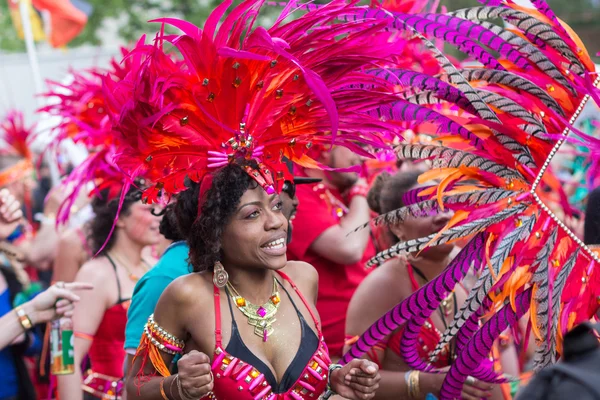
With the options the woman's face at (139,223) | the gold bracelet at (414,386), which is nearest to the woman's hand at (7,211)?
the woman's face at (139,223)

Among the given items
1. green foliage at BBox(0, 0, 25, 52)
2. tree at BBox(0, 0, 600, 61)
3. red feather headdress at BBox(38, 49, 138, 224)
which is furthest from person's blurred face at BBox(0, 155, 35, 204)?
green foliage at BBox(0, 0, 25, 52)

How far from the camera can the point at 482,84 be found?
2.92m

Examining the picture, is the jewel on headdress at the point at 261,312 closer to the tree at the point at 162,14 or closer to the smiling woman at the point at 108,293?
the smiling woman at the point at 108,293

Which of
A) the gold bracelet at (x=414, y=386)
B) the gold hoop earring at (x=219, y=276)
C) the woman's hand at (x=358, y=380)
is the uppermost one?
the gold hoop earring at (x=219, y=276)

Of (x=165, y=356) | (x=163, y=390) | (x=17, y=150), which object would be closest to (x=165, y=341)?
(x=165, y=356)

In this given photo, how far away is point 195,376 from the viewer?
2332 millimetres

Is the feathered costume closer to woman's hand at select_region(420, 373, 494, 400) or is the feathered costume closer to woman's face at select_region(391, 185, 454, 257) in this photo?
woman's hand at select_region(420, 373, 494, 400)

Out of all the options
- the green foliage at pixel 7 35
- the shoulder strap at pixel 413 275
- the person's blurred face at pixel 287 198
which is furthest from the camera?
the green foliage at pixel 7 35

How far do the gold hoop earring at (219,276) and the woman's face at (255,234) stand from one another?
55 mm

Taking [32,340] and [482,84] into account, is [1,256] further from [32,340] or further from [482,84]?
[482,84]

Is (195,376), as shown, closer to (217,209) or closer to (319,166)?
(217,209)

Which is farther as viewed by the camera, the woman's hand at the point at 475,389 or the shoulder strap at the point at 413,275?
the shoulder strap at the point at 413,275

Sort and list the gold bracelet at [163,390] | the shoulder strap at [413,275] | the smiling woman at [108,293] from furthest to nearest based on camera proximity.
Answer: the smiling woman at [108,293]
the shoulder strap at [413,275]
the gold bracelet at [163,390]

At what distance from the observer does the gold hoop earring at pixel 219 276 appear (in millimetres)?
2652
